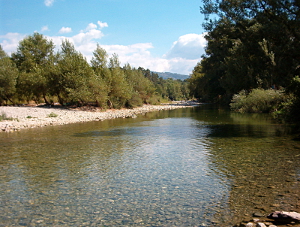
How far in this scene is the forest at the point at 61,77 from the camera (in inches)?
1757

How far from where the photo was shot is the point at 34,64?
50375 mm

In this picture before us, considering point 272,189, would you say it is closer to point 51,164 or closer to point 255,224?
point 255,224

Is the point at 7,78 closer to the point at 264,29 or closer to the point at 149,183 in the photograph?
the point at 264,29

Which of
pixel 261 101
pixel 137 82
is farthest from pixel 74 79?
pixel 261 101

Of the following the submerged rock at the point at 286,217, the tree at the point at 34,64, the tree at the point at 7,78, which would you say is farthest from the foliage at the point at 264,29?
the tree at the point at 7,78

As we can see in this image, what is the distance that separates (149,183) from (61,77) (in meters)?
39.4

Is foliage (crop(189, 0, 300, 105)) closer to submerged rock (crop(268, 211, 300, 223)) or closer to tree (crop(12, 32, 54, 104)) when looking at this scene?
submerged rock (crop(268, 211, 300, 223))

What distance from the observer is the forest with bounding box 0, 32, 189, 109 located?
4462 centimetres

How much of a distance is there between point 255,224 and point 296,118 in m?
12.6

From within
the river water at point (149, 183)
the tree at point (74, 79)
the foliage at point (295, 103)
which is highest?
the tree at point (74, 79)

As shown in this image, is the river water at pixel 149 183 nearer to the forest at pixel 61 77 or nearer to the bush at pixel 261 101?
the bush at pixel 261 101

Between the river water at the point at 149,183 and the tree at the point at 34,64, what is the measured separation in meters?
33.7

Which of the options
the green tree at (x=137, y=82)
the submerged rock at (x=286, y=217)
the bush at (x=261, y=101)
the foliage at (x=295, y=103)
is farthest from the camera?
the green tree at (x=137, y=82)

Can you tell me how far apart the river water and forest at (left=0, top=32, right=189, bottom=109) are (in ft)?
103
